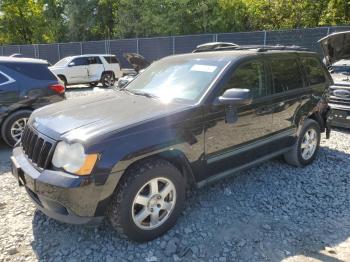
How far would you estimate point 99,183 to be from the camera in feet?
9.27

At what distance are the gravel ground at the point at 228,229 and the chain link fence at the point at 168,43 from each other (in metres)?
11.9

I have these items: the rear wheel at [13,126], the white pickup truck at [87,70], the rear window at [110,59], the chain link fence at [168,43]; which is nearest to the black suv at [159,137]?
the rear wheel at [13,126]

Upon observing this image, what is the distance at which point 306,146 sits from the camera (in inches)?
200

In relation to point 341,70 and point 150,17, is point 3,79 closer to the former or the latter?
point 341,70

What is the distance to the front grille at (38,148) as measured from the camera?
3.00 meters

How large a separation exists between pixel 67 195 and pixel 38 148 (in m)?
0.66

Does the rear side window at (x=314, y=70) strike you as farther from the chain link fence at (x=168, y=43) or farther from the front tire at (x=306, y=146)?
the chain link fence at (x=168, y=43)

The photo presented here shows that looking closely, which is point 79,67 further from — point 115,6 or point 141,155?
point 115,6

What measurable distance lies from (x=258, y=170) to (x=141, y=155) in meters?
2.45

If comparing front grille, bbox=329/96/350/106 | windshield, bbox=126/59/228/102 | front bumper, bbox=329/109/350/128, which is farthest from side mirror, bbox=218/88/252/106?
front grille, bbox=329/96/350/106

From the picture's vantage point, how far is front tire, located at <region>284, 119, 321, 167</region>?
491 centimetres

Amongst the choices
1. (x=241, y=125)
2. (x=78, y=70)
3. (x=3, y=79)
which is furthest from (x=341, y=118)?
(x=78, y=70)

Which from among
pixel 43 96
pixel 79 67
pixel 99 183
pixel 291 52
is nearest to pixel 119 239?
pixel 99 183

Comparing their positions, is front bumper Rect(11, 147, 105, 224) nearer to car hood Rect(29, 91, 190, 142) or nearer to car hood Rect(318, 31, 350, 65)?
car hood Rect(29, 91, 190, 142)
